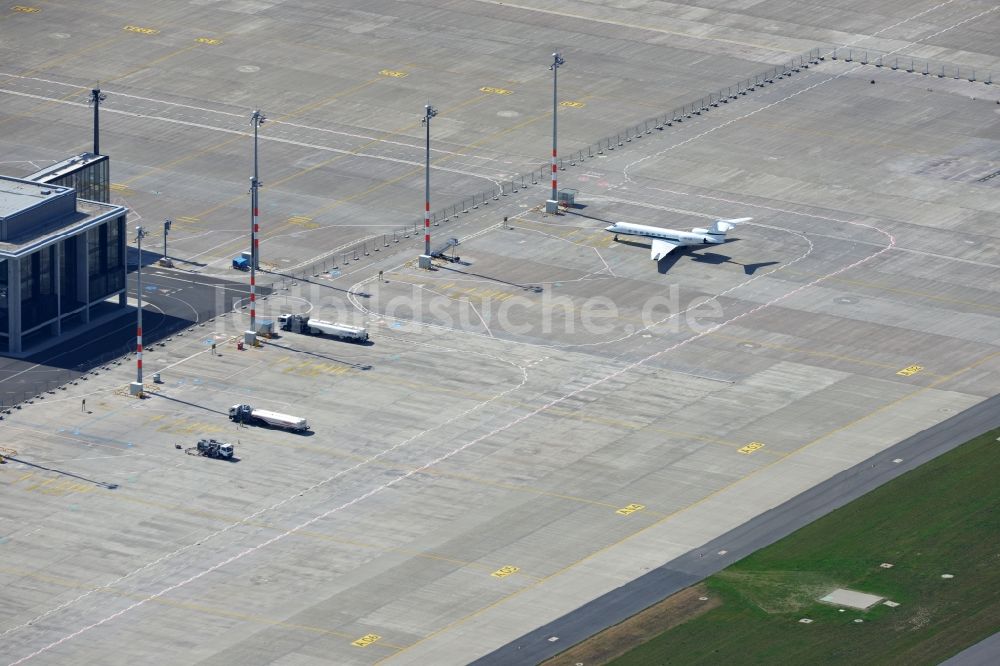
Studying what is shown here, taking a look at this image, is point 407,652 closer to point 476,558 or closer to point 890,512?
point 476,558

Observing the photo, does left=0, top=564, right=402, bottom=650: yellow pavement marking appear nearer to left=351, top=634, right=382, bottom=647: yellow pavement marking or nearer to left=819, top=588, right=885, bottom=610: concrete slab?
left=351, top=634, right=382, bottom=647: yellow pavement marking

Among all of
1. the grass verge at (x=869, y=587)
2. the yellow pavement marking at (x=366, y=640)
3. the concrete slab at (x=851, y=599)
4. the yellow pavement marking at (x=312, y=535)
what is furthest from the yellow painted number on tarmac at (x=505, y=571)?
the concrete slab at (x=851, y=599)

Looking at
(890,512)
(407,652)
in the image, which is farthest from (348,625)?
(890,512)

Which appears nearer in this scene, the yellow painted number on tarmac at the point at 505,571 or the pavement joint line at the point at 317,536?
the yellow painted number on tarmac at the point at 505,571

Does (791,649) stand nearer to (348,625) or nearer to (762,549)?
(762,549)

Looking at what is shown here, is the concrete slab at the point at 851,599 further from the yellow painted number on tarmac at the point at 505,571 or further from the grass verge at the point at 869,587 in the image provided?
the yellow painted number on tarmac at the point at 505,571

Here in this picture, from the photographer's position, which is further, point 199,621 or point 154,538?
point 154,538
